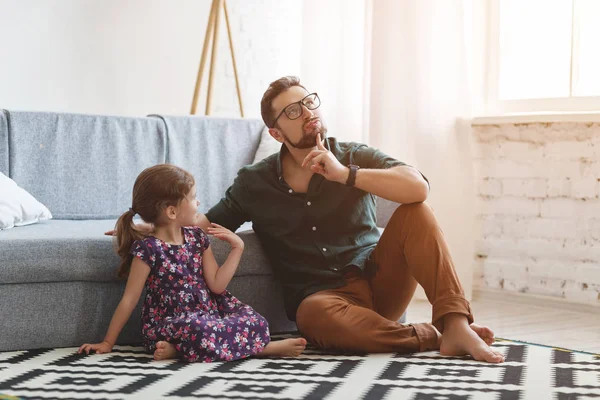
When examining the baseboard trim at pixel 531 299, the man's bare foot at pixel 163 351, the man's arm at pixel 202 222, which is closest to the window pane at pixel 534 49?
the baseboard trim at pixel 531 299

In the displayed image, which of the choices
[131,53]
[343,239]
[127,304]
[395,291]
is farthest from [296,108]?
[131,53]

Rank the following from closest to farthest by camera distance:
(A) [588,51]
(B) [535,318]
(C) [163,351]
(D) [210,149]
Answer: (C) [163,351]
(B) [535,318]
(D) [210,149]
(A) [588,51]

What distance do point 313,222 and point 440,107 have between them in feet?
4.70

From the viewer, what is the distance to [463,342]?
2387 mm

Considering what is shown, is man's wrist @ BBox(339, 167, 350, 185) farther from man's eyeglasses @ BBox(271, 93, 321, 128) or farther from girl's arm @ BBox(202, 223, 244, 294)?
girl's arm @ BBox(202, 223, 244, 294)

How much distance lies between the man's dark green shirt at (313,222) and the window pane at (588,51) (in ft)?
4.97

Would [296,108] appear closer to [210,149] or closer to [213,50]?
[210,149]

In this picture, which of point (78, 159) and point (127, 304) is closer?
point (127, 304)

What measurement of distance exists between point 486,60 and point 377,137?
0.63m

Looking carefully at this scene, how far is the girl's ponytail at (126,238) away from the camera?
2.49m

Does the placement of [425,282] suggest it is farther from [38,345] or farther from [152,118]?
[152,118]

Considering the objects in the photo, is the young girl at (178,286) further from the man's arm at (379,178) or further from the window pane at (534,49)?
the window pane at (534,49)

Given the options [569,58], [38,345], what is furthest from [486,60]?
[38,345]

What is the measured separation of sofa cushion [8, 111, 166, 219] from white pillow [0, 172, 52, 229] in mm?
178
